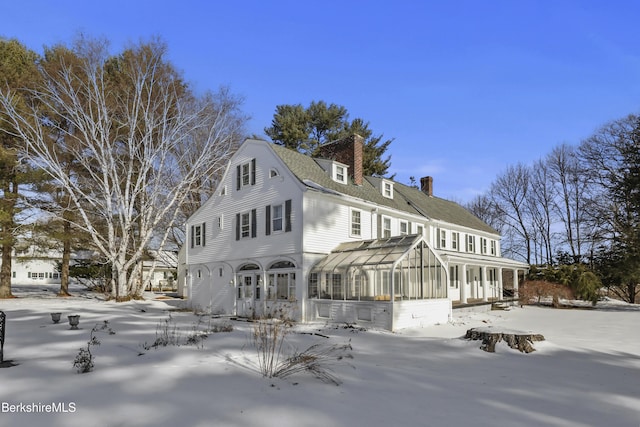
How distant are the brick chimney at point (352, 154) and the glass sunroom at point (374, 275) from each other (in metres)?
5.24

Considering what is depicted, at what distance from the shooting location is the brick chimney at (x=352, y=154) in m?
23.1

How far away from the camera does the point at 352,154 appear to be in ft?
76.4

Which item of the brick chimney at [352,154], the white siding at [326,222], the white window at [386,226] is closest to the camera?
the white siding at [326,222]

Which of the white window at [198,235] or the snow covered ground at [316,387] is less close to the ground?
the white window at [198,235]

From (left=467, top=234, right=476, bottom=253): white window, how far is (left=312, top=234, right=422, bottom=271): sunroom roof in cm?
1466

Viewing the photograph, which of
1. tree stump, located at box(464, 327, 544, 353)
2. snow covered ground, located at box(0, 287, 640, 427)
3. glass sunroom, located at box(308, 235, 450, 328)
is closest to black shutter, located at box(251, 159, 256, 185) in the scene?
glass sunroom, located at box(308, 235, 450, 328)

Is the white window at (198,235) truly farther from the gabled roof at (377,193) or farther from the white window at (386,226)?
the white window at (386,226)

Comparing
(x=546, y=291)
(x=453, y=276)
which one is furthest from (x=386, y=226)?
(x=546, y=291)

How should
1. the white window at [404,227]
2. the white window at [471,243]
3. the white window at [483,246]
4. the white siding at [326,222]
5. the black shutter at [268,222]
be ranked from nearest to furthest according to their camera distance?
the white siding at [326,222], the black shutter at [268,222], the white window at [404,227], the white window at [471,243], the white window at [483,246]

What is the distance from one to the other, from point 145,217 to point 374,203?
1606 centimetres

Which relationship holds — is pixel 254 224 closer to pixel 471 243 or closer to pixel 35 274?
pixel 471 243

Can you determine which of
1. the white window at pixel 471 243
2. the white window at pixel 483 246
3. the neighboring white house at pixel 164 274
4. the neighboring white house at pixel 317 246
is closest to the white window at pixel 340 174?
the neighboring white house at pixel 317 246

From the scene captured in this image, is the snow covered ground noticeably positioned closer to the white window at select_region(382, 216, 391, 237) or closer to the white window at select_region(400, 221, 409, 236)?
the white window at select_region(382, 216, 391, 237)

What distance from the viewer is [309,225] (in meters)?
18.4
